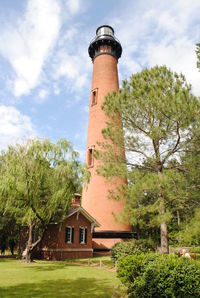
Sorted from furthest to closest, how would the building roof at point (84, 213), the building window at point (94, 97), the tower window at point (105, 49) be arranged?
1. the tower window at point (105, 49)
2. the building window at point (94, 97)
3. the building roof at point (84, 213)

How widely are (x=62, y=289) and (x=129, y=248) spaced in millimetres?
7145

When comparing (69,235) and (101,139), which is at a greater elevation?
(101,139)

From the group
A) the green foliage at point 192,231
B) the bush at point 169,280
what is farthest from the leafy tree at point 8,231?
the bush at point 169,280

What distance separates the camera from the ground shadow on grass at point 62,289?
25.0ft

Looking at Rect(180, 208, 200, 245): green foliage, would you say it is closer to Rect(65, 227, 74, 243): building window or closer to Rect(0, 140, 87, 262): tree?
Rect(0, 140, 87, 262): tree

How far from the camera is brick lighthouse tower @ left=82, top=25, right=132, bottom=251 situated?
19.4m

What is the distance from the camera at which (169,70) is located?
43.2 feet

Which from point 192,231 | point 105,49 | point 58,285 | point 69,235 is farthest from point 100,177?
point 105,49

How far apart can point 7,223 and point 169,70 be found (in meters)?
15.5

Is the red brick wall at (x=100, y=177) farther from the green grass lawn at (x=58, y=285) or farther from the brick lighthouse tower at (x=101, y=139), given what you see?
the green grass lawn at (x=58, y=285)

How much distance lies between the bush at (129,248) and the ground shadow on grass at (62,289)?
4998mm

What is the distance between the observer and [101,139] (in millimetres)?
20578

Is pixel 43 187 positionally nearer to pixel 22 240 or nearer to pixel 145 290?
pixel 145 290

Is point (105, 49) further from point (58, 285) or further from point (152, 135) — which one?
point (58, 285)
